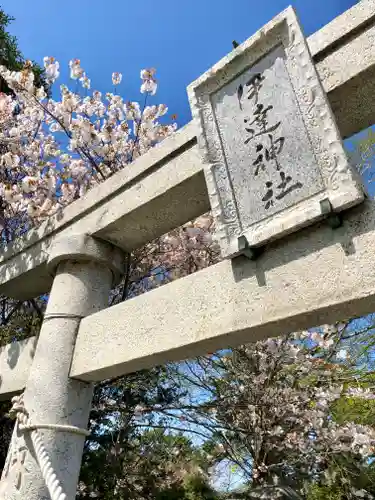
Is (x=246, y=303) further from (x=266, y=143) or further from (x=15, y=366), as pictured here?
(x=15, y=366)

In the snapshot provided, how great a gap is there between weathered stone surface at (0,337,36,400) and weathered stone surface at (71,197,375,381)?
1.67ft

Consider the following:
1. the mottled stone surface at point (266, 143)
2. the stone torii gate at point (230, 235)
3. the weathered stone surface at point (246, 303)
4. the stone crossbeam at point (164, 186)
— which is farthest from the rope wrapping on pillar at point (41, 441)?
the mottled stone surface at point (266, 143)

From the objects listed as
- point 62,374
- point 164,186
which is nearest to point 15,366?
point 62,374

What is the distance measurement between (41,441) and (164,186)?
4.61 ft

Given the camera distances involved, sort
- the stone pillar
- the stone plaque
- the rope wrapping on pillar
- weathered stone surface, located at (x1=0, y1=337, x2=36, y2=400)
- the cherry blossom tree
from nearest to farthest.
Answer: the stone plaque → the rope wrapping on pillar → the stone pillar → weathered stone surface, located at (x1=0, y1=337, x2=36, y2=400) → the cherry blossom tree

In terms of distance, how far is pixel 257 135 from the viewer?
177cm

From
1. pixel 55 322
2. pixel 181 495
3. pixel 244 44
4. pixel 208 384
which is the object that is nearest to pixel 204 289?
pixel 55 322

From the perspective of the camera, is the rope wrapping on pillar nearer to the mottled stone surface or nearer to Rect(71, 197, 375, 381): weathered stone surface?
Rect(71, 197, 375, 381): weathered stone surface

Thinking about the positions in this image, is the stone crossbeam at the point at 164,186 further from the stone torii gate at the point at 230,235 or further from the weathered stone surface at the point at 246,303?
the weathered stone surface at the point at 246,303

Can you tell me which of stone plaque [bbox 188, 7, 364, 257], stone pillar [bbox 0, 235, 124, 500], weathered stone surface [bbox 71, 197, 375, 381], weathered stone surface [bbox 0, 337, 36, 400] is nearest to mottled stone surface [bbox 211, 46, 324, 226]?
stone plaque [bbox 188, 7, 364, 257]

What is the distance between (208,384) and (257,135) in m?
3.75

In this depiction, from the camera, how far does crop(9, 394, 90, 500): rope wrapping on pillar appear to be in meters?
1.61

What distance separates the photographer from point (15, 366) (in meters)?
2.53

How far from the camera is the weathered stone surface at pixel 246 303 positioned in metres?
1.36
